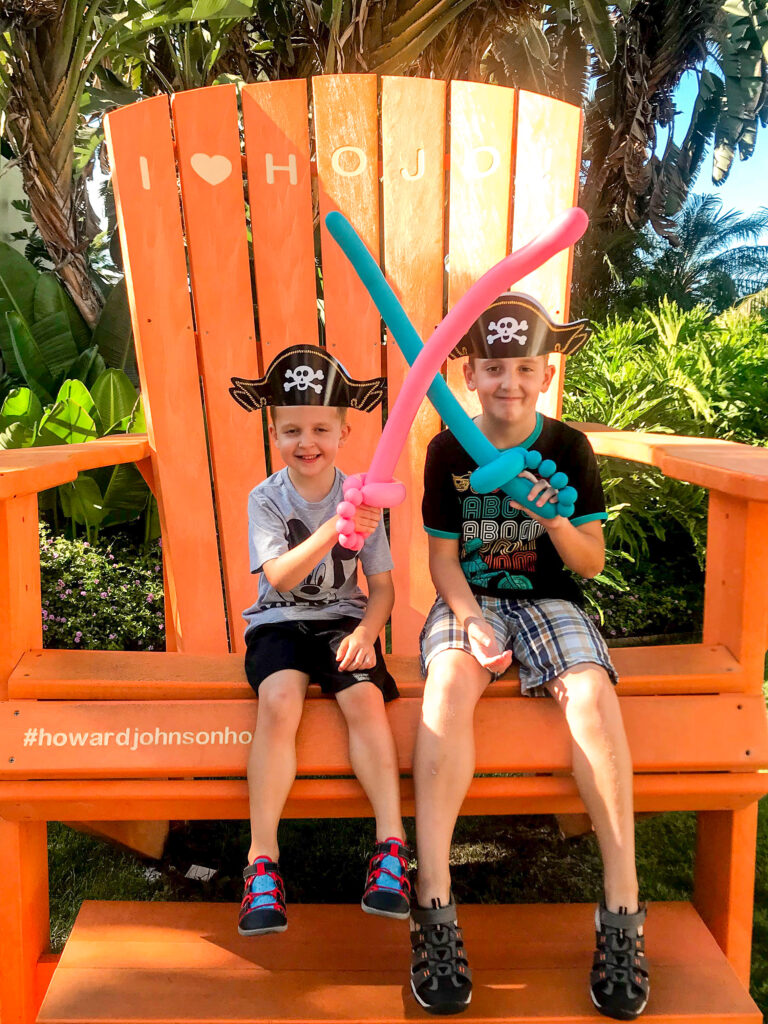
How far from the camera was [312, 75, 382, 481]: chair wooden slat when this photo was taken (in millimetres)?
1871

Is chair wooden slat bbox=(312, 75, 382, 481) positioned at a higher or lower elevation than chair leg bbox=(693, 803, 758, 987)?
higher

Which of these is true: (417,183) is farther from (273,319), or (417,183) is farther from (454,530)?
(454,530)

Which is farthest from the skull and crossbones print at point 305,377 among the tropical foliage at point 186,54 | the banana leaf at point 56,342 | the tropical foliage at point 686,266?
the tropical foliage at point 686,266

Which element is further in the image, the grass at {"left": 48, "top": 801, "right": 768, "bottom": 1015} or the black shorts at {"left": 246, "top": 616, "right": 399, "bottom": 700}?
the grass at {"left": 48, "top": 801, "right": 768, "bottom": 1015}

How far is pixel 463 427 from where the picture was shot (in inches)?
45.4

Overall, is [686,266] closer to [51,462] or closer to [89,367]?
[89,367]

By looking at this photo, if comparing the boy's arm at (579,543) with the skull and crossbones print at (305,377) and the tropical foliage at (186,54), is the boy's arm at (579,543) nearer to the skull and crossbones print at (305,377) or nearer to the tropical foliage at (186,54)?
the skull and crossbones print at (305,377)

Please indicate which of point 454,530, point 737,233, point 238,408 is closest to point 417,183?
point 238,408

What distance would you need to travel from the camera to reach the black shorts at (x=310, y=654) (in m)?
1.28

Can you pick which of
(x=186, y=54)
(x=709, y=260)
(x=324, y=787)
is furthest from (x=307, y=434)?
(x=709, y=260)

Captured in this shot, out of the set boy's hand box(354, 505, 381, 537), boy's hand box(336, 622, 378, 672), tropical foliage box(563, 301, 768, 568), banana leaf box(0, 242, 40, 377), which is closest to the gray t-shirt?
boy's hand box(336, 622, 378, 672)

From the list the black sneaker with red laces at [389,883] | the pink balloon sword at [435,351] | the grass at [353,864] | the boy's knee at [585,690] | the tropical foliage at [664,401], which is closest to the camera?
the pink balloon sword at [435,351]

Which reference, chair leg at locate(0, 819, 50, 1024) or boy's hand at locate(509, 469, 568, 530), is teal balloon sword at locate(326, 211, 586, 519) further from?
chair leg at locate(0, 819, 50, 1024)

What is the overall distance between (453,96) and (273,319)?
25.5 inches
